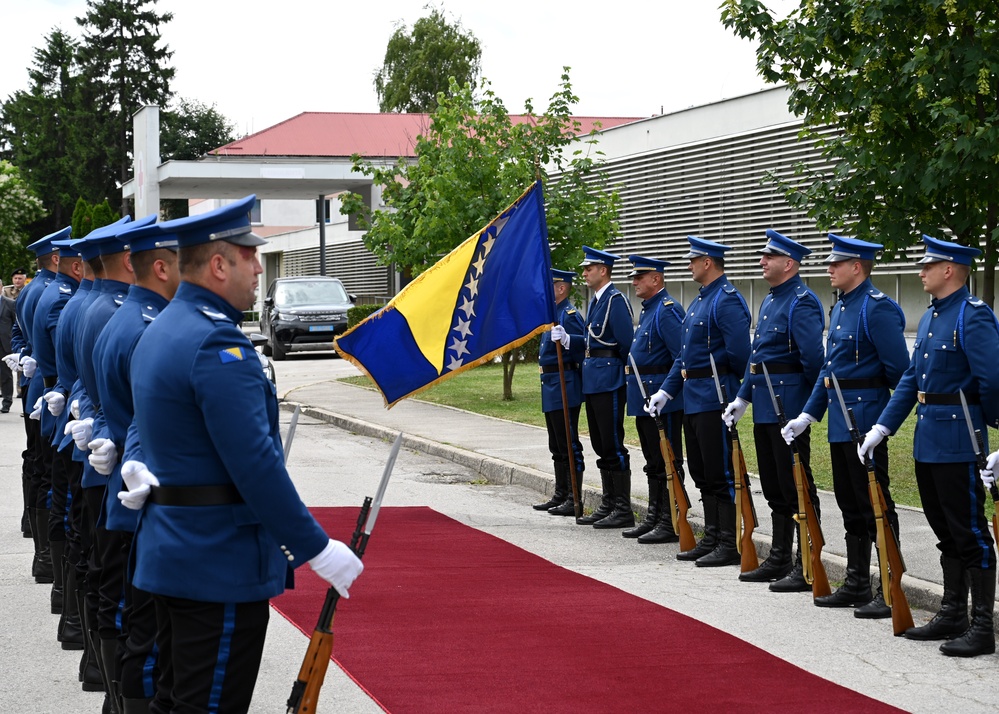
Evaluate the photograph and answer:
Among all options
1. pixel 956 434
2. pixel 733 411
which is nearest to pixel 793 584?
pixel 733 411

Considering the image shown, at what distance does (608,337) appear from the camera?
1007cm

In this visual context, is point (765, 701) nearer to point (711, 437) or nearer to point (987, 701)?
point (987, 701)

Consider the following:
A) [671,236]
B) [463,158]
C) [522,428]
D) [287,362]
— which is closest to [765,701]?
[522,428]

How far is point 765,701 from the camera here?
537 cm

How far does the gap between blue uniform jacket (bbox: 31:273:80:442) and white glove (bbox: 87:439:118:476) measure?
8.14 feet

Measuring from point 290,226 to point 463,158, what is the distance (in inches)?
2126

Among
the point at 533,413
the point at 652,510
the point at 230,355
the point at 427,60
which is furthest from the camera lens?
the point at 427,60

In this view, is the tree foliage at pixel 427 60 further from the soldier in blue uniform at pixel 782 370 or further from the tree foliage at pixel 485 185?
the soldier in blue uniform at pixel 782 370

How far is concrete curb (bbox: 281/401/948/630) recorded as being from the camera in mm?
7234

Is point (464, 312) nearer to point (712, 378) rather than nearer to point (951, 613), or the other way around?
point (712, 378)

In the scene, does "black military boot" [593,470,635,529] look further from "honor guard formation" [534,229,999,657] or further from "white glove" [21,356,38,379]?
"white glove" [21,356,38,379]

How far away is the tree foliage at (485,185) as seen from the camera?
1836 cm

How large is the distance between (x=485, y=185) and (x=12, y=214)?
52881mm

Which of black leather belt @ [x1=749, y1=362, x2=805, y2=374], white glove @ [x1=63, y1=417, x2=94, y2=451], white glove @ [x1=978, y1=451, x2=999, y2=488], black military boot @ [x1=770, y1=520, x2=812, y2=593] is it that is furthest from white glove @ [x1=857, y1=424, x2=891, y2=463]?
white glove @ [x1=63, y1=417, x2=94, y2=451]
